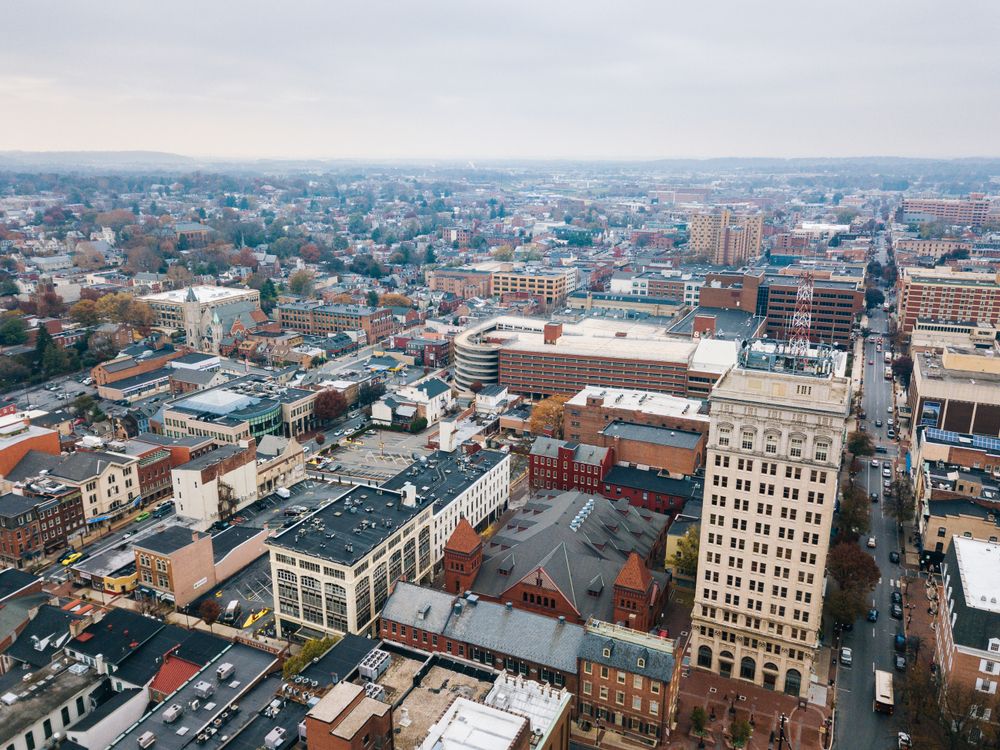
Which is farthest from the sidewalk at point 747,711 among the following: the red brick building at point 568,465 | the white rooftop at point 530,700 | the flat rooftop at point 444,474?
the red brick building at point 568,465

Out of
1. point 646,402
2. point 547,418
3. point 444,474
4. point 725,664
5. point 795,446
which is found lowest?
point 725,664

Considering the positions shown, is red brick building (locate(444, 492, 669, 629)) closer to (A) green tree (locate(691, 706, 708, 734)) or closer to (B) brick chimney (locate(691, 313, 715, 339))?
(A) green tree (locate(691, 706, 708, 734))

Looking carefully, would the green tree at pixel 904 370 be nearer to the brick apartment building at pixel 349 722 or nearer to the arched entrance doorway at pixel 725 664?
the arched entrance doorway at pixel 725 664

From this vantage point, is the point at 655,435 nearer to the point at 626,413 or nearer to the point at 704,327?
the point at 626,413

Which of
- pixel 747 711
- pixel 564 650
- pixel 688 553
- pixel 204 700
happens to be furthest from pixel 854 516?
pixel 204 700

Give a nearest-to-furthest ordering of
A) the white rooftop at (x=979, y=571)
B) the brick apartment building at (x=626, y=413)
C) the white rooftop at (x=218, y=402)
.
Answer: the white rooftop at (x=979, y=571), the brick apartment building at (x=626, y=413), the white rooftop at (x=218, y=402)

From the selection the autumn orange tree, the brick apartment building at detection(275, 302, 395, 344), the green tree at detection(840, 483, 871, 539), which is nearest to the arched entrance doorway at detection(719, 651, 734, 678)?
the green tree at detection(840, 483, 871, 539)
